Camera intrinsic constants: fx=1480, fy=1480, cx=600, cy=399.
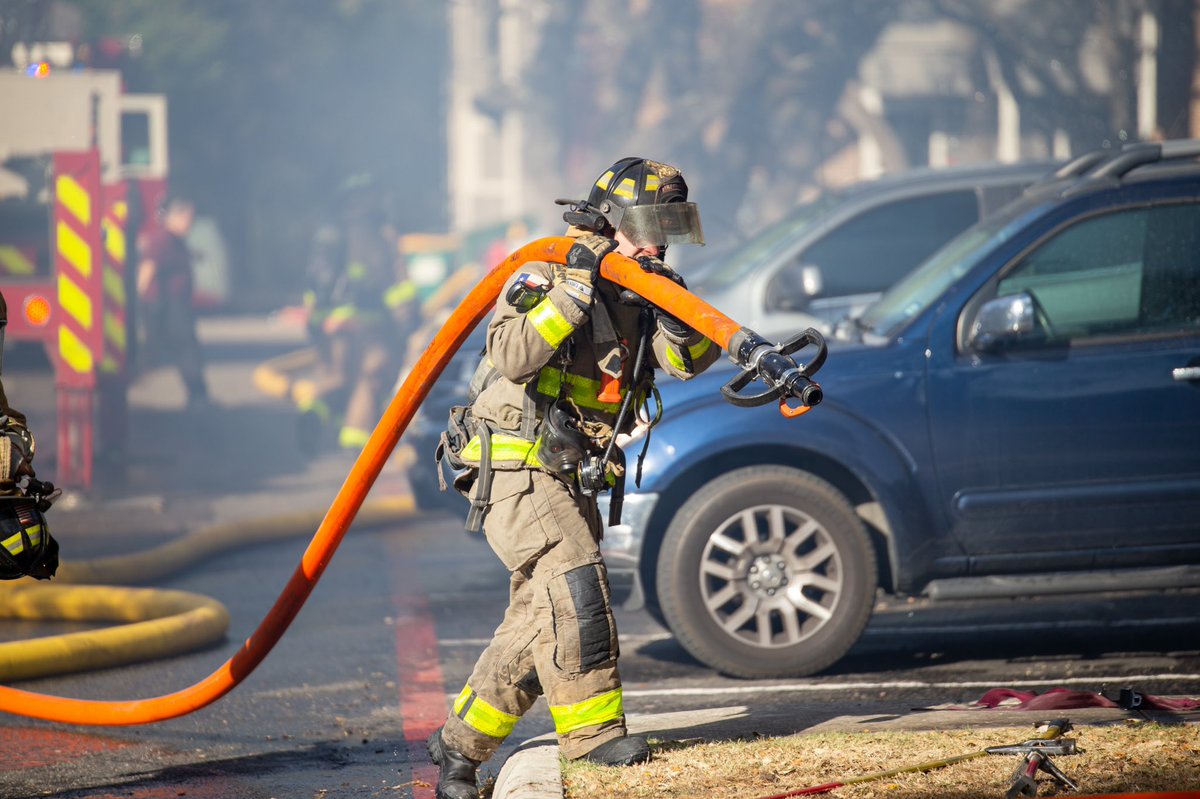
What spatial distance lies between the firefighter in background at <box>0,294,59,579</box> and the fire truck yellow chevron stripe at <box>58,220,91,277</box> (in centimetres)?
644

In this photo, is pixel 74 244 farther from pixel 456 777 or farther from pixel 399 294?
pixel 456 777

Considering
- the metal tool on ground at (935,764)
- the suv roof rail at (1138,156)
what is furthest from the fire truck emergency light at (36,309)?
the metal tool on ground at (935,764)

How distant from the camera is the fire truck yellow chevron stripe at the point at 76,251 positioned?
10477 millimetres

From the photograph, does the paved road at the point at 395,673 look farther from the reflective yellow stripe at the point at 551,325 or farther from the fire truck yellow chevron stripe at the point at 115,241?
the fire truck yellow chevron stripe at the point at 115,241

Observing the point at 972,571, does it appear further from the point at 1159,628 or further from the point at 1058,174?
the point at 1058,174

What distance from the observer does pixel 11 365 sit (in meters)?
18.2

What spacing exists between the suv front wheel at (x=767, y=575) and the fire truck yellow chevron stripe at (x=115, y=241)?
7.34 meters

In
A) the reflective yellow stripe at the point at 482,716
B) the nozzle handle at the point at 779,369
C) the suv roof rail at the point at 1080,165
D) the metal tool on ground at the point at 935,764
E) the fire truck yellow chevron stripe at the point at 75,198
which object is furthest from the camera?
the fire truck yellow chevron stripe at the point at 75,198

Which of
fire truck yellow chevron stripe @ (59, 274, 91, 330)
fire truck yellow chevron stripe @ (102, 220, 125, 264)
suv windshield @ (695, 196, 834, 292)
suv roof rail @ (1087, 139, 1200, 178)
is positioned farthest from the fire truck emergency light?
suv roof rail @ (1087, 139, 1200, 178)

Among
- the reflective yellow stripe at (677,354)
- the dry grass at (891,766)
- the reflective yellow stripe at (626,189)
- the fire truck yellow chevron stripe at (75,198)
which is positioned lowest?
the dry grass at (891,766)

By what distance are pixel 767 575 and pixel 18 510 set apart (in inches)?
112

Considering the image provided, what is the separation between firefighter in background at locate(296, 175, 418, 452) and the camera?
13.4 meters

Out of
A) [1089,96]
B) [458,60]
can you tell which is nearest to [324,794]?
[1089,96]

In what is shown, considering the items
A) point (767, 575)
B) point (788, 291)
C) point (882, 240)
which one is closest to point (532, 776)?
point (767, 575)
